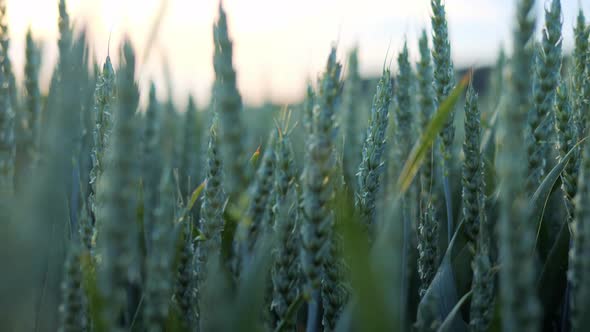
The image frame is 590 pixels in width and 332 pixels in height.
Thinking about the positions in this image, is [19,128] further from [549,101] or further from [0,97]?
[549,101]

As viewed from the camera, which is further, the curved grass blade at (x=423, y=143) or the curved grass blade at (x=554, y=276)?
the curved grass blade at (x=554, y=276)

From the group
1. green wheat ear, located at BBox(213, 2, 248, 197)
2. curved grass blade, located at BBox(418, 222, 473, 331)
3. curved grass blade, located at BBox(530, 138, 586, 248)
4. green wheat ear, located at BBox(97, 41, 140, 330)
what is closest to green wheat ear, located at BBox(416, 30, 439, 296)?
curved grass blade, located at BBox(418, 222, 473, 331)

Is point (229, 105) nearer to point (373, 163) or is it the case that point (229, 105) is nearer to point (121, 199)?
point (121, 199)

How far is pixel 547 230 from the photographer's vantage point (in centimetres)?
100

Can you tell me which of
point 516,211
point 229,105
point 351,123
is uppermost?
point 351,123

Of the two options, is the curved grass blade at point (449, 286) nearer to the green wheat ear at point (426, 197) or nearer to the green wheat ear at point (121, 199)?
the green wheat ear at point (426, 197)

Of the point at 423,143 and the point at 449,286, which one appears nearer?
the point at 423,143

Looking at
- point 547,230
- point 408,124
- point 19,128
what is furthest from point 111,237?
point 408,124

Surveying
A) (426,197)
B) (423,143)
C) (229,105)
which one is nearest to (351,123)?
(426,197)

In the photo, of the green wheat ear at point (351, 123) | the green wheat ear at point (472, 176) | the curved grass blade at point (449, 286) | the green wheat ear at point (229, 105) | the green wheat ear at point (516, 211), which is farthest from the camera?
the green wheat ear at point (351, 123)

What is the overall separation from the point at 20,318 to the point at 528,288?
503 millimetres

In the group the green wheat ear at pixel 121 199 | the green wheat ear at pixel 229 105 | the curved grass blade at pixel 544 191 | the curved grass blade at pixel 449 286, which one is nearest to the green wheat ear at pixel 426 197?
the curved grass blade at pixel 449 286

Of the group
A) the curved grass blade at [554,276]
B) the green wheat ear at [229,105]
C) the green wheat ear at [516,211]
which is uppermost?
the green wheat ear at [229,105]

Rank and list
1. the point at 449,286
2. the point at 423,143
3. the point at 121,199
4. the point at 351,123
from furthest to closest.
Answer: the point at 351,123
the point at 449,286
the point at 423,143
the point at 121,199
